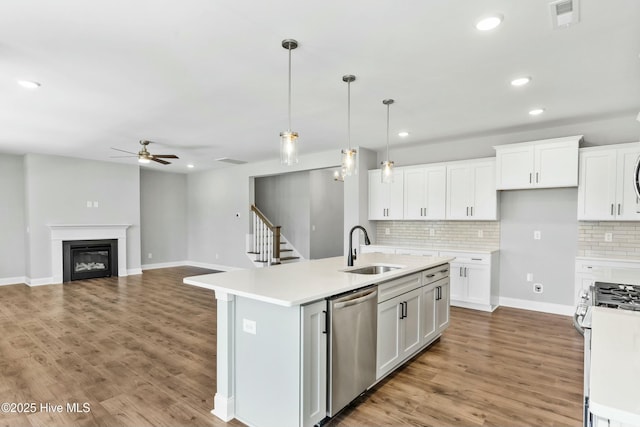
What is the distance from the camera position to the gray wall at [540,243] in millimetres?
4828

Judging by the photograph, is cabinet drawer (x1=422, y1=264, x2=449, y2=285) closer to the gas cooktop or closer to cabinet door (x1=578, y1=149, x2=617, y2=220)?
the gas cooktop

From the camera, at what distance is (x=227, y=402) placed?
2.36 meters

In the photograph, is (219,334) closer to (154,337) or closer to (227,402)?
(227,402)

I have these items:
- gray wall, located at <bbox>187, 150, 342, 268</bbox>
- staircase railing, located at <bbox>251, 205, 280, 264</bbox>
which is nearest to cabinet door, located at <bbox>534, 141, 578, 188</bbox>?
gray wall, located at <bbox>187, 150, 342, 268</bbox>

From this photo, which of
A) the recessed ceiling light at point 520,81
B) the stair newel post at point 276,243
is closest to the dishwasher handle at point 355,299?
the recessed ceiling light at point 520,81

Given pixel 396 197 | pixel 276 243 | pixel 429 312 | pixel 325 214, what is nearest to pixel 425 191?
pixel 396 197

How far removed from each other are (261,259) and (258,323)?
5779 mm

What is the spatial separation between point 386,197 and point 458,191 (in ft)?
4.13

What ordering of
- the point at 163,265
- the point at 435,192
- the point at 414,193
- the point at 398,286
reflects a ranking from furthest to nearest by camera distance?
the point at 163,265, the point at 414,193, the point at 435,192, the point at 398,286

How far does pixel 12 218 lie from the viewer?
7199mm

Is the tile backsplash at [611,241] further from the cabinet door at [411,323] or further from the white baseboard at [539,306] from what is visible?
the cabinet door at [411,323]

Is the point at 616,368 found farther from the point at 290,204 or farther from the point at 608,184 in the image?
the point at 290,204

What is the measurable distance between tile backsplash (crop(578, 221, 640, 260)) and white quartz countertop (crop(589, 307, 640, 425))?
3.94 metres

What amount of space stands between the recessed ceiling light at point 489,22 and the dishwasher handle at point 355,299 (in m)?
2.01
